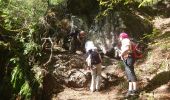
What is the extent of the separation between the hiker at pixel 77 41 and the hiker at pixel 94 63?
7.17 feet

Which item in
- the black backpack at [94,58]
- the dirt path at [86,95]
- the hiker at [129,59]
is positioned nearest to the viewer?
the hiker at [129,59]

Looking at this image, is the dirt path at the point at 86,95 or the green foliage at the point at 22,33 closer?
the dirt path at the point at 86,95

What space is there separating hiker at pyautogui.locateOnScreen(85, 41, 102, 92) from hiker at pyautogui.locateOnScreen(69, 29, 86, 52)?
86.0 inches

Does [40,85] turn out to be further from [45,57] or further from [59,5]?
[59,5]

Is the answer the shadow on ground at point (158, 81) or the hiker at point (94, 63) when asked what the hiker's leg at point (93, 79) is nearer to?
the hiker at point (94, 63)

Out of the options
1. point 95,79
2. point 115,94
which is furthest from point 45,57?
point 115,94

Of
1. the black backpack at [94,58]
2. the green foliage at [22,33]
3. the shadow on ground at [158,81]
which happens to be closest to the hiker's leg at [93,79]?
the black backpack at [94,58]

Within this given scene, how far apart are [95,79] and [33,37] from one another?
2911 mm

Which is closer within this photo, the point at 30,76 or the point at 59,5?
the point at 30,76

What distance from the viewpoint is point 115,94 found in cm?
1123

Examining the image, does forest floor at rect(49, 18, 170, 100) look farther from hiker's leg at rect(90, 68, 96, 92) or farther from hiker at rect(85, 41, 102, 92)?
hiker at rect(85, 41, 102, 92)

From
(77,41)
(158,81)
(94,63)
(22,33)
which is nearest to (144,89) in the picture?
(158,81)

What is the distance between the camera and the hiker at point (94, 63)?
11.0 metres

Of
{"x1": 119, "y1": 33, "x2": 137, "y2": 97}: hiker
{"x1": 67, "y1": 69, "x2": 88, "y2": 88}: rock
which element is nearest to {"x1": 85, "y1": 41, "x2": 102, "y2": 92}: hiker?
{"x1": 67, "y1": 69, "x2": 88, "y2": 88}: rock
